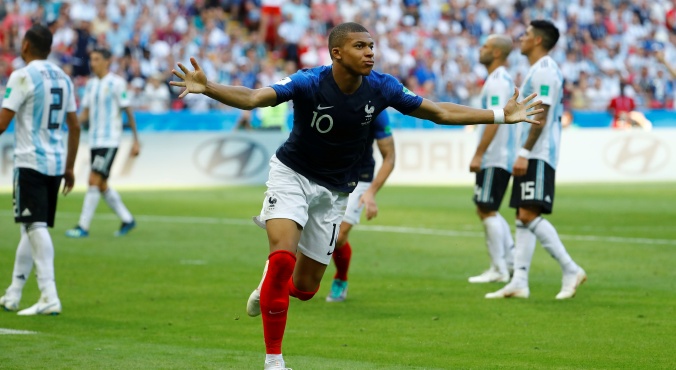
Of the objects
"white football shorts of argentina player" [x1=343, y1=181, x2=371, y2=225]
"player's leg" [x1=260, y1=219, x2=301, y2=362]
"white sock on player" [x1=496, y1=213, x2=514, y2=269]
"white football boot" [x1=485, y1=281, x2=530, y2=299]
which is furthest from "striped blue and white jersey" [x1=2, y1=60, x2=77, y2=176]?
"white sock on player" [x1=496, y1=213, x2=514, y2=269]

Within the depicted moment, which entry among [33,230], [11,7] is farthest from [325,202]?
[11,7]

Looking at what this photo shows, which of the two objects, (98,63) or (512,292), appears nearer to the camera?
(512,292)

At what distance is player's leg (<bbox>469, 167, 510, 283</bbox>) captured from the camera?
38.4 ft

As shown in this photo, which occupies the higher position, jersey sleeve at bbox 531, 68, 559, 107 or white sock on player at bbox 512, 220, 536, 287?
jersey sleeve at bbox 531, 68, 559, 107

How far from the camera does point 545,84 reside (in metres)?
10.2

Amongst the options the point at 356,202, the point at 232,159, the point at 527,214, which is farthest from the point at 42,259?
the point at 232,159

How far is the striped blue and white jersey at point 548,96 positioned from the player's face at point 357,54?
134 inches

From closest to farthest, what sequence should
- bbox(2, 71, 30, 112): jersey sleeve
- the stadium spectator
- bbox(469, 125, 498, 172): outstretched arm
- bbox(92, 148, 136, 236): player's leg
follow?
bbox(2, 71, 30, 112): jersey sleeve → bbox(469, 125, 498, 172): outstretched arm → bbox(92, 148, 136, 236): player's leg → the stadium spectator

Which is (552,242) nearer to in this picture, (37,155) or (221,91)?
(37,155)

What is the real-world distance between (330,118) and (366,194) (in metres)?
2.93

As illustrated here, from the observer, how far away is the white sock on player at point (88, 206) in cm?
1591

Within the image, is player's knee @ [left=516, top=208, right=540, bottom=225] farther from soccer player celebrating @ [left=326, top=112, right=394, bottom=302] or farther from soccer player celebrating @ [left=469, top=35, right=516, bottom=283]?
soccer player celebrating @ [left=326, top=112, right=394, bottom=302]

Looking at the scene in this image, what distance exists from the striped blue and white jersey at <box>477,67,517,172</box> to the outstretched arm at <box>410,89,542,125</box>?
3.65 meters

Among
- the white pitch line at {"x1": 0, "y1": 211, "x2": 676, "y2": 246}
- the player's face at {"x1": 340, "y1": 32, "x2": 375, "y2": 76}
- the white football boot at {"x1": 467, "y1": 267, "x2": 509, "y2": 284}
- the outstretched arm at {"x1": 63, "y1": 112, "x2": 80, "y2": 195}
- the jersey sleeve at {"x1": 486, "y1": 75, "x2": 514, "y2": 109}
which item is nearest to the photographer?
the player's face at {"x1": 340, "y1": 32, "x2": 375, "y2": 76}
